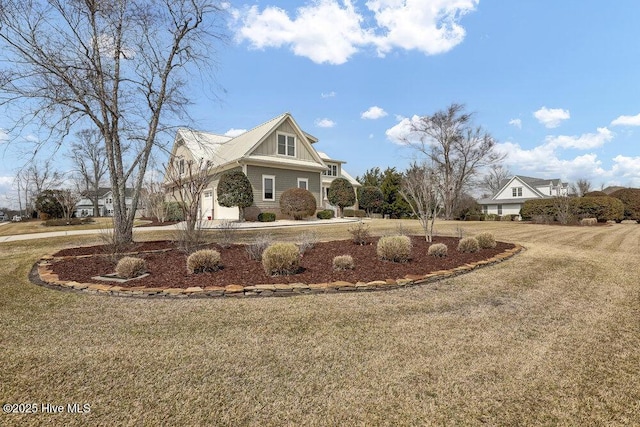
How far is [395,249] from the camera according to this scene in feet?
22.1

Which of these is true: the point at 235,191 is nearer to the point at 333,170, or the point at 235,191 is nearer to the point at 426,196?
the point at 426,196

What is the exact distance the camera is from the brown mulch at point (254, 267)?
5.45 m

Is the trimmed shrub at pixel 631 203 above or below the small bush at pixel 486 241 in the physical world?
above

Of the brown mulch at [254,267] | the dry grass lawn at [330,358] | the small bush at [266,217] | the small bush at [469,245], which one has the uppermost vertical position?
the small bush at [266,217]

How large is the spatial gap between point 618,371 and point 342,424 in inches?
101

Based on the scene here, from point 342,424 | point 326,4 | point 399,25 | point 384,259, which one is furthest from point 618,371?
point 399,25

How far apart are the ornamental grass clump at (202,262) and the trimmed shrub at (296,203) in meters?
14.3

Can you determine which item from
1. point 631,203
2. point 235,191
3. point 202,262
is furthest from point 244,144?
point 631,203

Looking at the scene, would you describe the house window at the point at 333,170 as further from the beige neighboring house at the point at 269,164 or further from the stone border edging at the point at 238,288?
the stone border edging at the point at 238,288

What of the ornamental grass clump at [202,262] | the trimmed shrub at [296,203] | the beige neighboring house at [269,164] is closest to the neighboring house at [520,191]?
the beige neighboring house at [269,164]

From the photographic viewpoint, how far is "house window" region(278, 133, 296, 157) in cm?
2211

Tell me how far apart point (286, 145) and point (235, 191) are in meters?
6.01

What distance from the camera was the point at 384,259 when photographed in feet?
22.8

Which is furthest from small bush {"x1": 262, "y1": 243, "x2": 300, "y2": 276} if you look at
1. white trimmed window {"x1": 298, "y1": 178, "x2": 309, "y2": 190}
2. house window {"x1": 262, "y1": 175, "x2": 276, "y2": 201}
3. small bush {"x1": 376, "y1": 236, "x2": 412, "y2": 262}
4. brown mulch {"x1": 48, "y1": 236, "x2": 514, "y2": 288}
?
white trimmed window {"x1": 298, "y1": 178, "x2": 309, "y2": 190}
